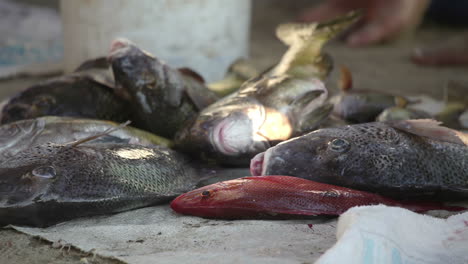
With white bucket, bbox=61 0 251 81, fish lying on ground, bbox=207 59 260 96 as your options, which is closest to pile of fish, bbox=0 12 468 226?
fish lying on ground, bbox=207 59 260 96

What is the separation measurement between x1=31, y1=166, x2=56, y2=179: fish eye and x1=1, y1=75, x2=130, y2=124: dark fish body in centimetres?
101

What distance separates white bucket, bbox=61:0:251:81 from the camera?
495 cm

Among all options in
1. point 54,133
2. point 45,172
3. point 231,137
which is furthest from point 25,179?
point 231,137

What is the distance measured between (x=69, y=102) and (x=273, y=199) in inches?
60.9

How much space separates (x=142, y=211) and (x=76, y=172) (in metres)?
0.31

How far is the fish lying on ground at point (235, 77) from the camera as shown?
4.32m

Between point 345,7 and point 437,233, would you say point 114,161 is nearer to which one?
point 437,233

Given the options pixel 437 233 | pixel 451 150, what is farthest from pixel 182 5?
pixel 437 233

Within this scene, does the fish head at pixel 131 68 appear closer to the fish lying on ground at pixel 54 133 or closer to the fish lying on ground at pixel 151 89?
the fish lying on ground at pixel 151 89

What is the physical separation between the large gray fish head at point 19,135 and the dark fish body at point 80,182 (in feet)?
1.16

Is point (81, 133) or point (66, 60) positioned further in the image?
point (66, 60)

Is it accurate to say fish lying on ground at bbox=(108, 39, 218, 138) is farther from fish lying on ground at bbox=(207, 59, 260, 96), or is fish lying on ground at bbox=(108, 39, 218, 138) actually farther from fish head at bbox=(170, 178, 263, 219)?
fish head at bbox=(170, 178, 263, 219)

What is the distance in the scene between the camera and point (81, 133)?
303cm

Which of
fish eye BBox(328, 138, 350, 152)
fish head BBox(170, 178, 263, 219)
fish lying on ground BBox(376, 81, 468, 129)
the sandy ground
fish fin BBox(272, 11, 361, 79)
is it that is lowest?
the sandy ground
